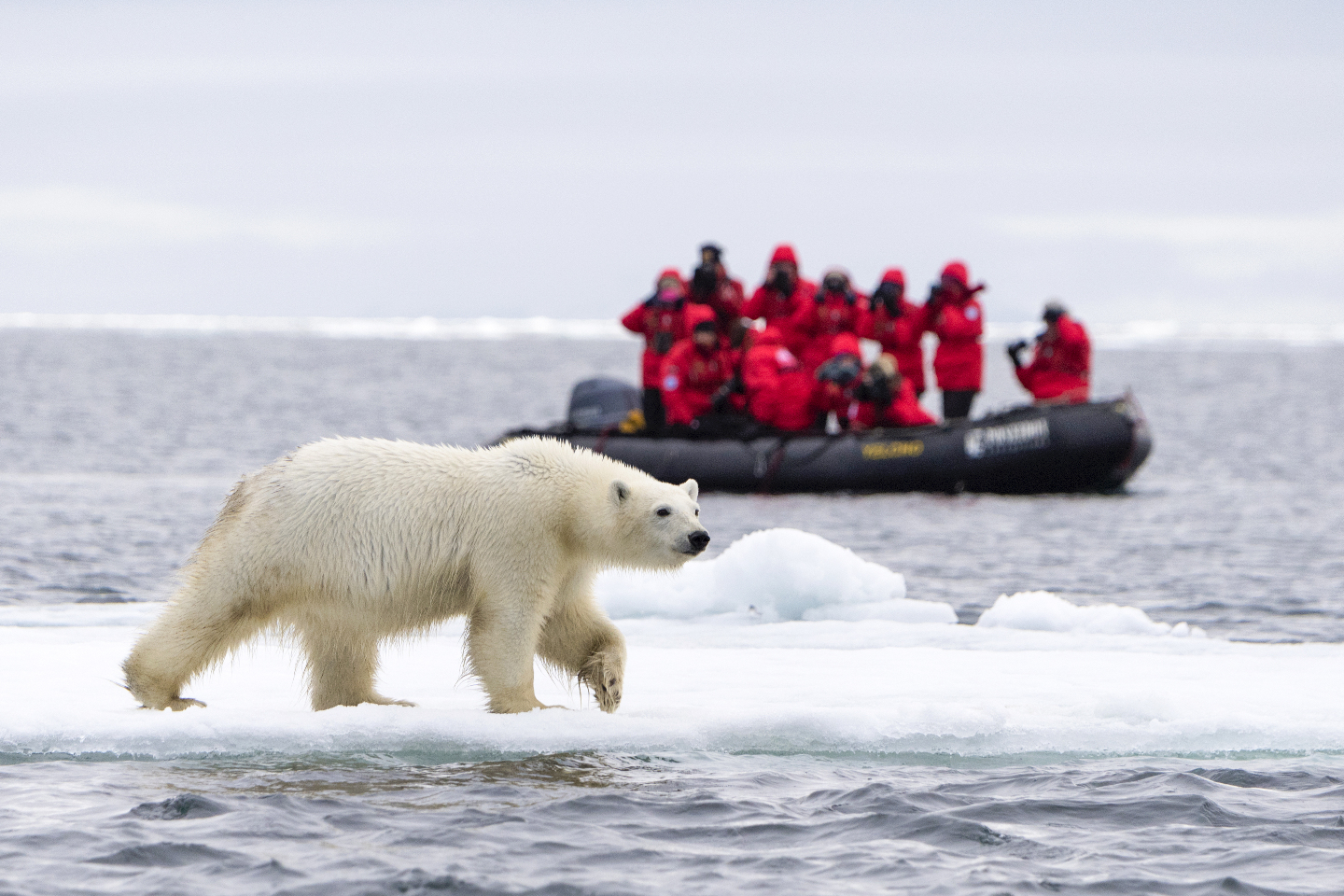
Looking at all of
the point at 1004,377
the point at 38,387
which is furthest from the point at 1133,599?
the point at 1004,377

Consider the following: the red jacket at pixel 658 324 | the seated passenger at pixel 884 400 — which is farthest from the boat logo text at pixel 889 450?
the red jacket at pixel 658 324

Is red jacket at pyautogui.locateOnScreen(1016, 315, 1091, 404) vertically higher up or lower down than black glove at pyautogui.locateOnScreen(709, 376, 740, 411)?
higher up

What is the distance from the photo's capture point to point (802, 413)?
1802 cm

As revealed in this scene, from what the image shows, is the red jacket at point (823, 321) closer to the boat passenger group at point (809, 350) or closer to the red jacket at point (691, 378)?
the boat passenger group at point (809, 350)

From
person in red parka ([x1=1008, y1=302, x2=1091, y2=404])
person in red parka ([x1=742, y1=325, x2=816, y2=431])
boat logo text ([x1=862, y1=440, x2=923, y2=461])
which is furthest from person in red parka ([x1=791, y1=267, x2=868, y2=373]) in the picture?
person in red parka ([x1=1008, y1=302, x2=1091, y2=404])

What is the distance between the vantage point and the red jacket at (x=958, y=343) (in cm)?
1797

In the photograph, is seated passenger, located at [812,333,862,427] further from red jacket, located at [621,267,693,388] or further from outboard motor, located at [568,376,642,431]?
outboard motor, located at [568,376,642,431]

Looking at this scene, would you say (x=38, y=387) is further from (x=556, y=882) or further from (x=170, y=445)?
(x=556, y=882)

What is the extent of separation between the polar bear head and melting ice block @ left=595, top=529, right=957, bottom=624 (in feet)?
8.93

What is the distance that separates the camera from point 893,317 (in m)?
18.1

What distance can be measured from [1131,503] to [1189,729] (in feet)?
42.8

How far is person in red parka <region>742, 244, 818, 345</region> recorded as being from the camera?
18359 millimetres

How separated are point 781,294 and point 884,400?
184 cm


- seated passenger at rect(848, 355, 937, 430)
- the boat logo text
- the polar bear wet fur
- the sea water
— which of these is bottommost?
the sea water
